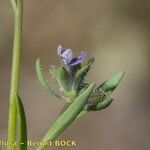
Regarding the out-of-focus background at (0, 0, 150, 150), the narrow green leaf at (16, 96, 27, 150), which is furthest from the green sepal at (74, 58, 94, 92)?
the out-of-focus background at (0, 0, 150, 150)

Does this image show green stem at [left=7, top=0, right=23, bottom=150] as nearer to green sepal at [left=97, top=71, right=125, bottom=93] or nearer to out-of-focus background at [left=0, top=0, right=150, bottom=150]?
green sepal at [left=97, top=71, right=125, bottom=93]

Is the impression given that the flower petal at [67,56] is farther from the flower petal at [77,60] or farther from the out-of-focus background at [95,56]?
the out-of-focus background at [95,56]

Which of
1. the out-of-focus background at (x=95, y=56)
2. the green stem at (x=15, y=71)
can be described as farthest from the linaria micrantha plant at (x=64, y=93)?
the out-of-focus background at (x=95, y=56)

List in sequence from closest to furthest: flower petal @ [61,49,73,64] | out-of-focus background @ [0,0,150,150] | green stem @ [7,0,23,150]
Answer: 1. green stem @ [7,0,23,150]
2. flower petal @ [61,49,73,64]
3. out-of-focus background @ [0,0,150,150]

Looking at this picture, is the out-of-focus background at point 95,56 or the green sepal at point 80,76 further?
the out-of-focus background at point 95,56

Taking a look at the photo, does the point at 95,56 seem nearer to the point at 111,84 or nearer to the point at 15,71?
the point at 111,84

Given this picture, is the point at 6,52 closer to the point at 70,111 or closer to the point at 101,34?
the point at 101,34
